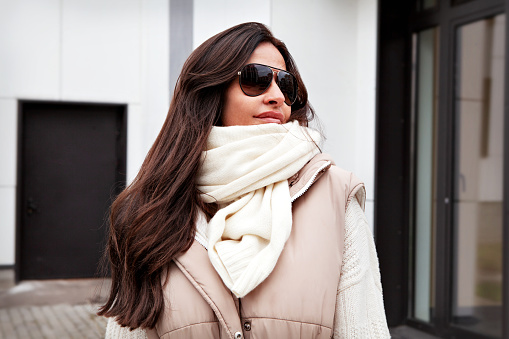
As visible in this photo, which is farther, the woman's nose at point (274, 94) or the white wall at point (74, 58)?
the white wall at point (74, 58)

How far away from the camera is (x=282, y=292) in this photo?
55.4 inches

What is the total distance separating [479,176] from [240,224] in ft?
13.4

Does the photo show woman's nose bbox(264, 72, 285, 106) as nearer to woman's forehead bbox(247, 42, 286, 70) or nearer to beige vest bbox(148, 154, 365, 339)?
woman's forehead bbox(247, 42, 286, 70)

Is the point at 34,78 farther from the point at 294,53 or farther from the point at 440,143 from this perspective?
the point at 440,143

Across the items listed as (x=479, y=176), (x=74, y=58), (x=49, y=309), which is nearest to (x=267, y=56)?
(x=479, y=176)

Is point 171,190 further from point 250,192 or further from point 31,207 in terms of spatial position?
point 31,207

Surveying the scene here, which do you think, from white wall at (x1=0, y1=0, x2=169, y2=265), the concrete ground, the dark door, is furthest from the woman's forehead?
the dark door

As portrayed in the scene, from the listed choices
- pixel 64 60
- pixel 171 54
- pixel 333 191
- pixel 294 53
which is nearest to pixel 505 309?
pixel 294 53

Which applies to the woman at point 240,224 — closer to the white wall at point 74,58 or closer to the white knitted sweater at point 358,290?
the white knitted sweater at point 358,290

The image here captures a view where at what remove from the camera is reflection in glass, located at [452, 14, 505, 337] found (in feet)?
16.0

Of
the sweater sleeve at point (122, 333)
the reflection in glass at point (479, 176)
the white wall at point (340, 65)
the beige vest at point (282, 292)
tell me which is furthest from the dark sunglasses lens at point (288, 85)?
the white wall at point (340, 65)

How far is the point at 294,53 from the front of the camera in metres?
5.48

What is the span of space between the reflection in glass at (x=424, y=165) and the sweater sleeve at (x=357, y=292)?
170 inches

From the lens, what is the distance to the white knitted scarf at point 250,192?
1414 mm
